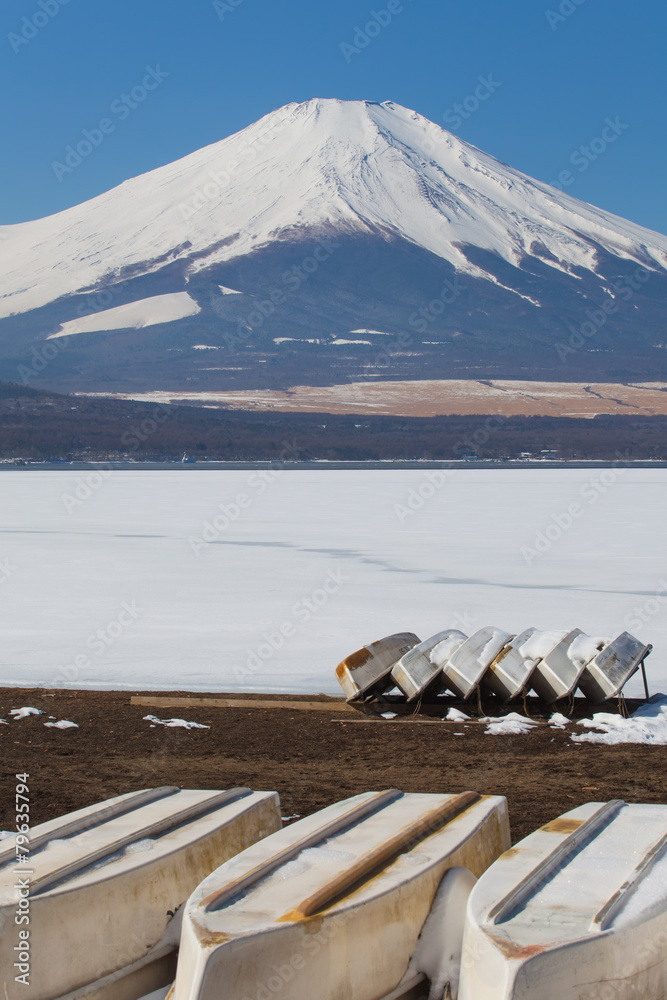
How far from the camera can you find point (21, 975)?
9.28 ft

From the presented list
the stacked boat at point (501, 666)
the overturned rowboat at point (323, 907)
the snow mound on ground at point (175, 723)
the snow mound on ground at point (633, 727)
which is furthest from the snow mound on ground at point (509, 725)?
the overturned rowboat at point (323, 907)

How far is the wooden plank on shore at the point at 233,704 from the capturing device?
769 centimetres

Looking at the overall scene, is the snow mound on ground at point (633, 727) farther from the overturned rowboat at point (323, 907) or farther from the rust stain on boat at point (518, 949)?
the rust stain on boat at point (518, 949)

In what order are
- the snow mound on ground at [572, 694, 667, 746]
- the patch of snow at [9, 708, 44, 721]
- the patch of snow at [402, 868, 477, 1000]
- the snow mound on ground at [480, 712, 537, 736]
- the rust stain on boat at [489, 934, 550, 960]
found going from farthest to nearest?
the patch of snow at [9, 708, 44, 721]
the snow mound on ground at [480, 712, 537, 736]
the snow mound on ground at [572, 694, 667, 746]
the patch of snow at [402, 868, 477, 1000]
the rust stain on boat at [489, 934, 550, 960]

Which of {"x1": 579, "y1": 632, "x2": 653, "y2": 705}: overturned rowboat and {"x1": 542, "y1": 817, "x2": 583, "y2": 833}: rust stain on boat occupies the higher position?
{"x1": 579, "y1": 632, "x2": 653, "y2": 705}: overturned rowboat

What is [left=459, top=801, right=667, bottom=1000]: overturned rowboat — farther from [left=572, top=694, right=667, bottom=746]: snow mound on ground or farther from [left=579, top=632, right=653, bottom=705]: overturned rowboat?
[left=579, top=632, right=653, bottom=705]: overturned rowboat

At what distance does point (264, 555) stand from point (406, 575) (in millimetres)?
3543

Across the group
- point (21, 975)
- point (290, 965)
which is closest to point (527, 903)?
point (290, 965)

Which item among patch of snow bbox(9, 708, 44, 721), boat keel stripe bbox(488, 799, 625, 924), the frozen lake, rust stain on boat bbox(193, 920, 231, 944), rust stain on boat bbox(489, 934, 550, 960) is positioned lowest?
rust stain on boat bbox(489, 934, 550, 960)

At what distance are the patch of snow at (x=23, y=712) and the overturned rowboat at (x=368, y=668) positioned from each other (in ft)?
7.26

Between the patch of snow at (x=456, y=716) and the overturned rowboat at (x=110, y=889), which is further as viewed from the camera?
the patch of snow at (x=456, y=716)

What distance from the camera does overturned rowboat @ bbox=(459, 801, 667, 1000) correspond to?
8.31 ft

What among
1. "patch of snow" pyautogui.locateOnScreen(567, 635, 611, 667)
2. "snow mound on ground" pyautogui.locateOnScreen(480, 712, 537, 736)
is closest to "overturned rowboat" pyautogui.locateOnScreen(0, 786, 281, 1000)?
"snow mound on ground" pyautogui.locateOnScreen(480, 712, 537, 736)

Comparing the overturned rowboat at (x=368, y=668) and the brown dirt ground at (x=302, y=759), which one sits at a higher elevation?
the overturned rowboat at (x=368, y=668)
